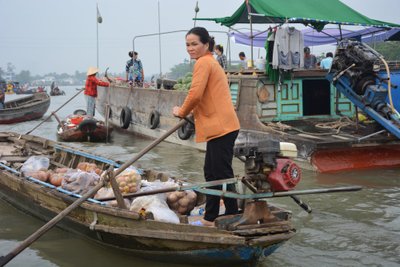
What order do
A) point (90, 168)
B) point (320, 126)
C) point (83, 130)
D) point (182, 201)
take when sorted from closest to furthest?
point (182, 201) → point (90, 168) → point (320, 126) → point (83, 130)

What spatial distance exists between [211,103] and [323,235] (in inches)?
88.3

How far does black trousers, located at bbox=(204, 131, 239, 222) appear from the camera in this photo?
14.3ft

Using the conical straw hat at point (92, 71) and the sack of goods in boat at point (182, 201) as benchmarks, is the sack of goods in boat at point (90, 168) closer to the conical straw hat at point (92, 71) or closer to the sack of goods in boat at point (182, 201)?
the sack of goods in boat at point (182, 201)

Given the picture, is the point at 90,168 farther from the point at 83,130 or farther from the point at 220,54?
the point at 83,130

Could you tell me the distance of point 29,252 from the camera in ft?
17.1

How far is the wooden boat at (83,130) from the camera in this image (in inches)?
510

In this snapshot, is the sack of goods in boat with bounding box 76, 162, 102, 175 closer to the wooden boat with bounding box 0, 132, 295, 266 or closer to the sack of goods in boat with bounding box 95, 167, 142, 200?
the wooden boat with bounding box 0, 132, 295, 266

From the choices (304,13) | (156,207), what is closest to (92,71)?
(304,13)

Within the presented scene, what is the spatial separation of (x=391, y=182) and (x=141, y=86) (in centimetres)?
857

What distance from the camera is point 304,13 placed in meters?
9.91

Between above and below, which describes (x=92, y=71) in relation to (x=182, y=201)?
above

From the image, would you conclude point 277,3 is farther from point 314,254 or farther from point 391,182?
point 314,254

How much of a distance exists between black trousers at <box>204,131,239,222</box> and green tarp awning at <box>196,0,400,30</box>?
5569mm

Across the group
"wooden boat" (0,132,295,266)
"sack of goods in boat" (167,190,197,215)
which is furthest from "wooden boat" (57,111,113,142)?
"sack of goods in boat" (167,190,197,215)
